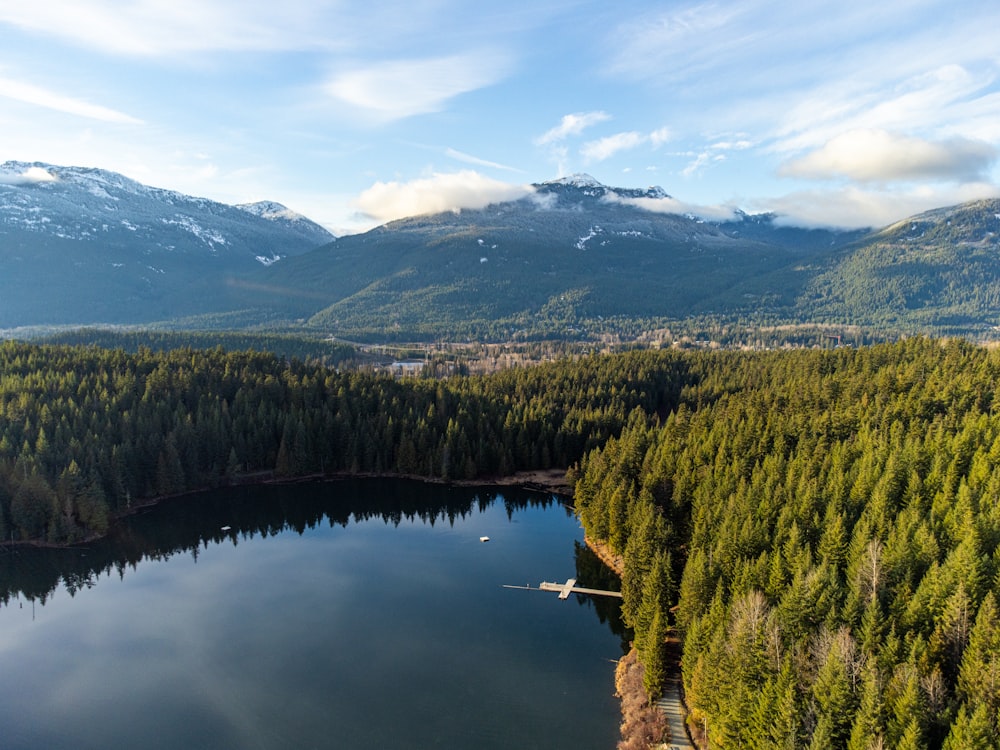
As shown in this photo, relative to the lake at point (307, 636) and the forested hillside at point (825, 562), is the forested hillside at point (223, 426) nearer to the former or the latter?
the lake at point (307, 636)

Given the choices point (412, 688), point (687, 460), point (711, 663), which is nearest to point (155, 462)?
point (412, 688)

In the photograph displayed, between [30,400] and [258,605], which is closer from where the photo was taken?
[258,605]

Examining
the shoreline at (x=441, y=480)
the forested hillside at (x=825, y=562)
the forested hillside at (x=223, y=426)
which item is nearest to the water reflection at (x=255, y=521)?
the shoreline at (x=441, y=480)

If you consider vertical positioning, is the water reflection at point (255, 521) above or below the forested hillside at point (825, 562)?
below

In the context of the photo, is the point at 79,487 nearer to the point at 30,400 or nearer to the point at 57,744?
the point at 30,400

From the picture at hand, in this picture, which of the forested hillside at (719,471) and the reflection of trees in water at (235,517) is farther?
the reflection of trees in water at (235,517)

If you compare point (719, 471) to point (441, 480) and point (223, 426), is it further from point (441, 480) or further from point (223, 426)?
point (223, 426)
